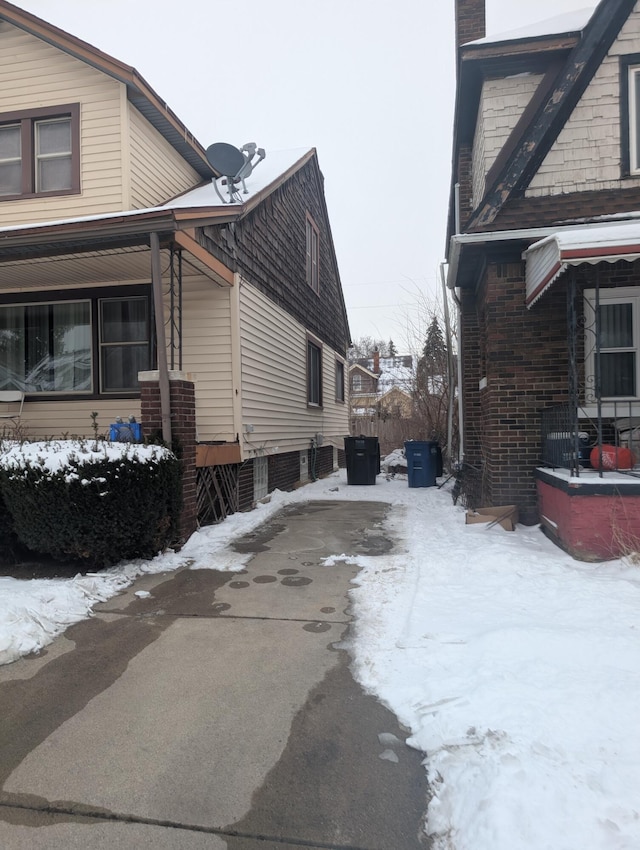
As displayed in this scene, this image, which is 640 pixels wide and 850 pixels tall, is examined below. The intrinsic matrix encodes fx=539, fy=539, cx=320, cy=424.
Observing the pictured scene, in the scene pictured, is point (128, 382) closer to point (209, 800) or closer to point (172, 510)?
point (172, 510)

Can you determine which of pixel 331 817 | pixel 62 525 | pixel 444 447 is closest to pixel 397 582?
pixel 331 817

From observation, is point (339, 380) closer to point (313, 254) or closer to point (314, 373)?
point (314, 373)

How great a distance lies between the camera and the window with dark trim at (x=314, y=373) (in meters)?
13.5

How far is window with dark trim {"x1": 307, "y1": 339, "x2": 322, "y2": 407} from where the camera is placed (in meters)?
13.5

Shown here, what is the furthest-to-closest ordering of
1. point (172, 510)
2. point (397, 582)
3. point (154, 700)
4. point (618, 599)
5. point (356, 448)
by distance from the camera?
1. point (356, 448)
2. point (172, 510)
3. point (397, 582)
4. point (618, 599)
5. point (154, 700)

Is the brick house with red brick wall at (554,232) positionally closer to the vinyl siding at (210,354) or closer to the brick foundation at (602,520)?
the brick foundation at (602,520)

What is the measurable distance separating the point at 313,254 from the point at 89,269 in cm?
764

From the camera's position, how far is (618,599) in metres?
4.12

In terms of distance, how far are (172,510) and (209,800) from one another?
3.85m

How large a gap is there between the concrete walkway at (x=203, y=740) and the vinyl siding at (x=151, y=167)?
Result: 6.30 metres

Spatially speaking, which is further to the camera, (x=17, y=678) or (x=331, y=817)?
(x=17, y=678)

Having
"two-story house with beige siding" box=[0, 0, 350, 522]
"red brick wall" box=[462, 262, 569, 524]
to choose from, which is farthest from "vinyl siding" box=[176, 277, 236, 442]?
"red brick wall" box=[462, 262, 569, 524]

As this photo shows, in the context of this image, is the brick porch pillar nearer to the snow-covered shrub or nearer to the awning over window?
the snow-covered shrub

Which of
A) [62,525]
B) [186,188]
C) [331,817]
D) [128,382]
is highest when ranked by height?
[186,188]
